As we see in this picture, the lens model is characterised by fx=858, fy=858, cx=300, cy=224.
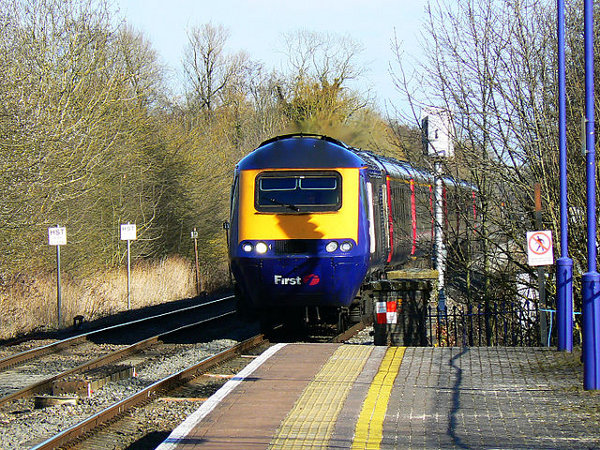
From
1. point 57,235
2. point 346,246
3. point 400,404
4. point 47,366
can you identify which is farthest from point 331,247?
point 57,235

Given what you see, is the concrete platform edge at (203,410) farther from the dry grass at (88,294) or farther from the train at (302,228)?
the dry grass at (88,294)

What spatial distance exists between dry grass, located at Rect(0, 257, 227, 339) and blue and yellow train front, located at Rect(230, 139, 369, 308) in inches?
283

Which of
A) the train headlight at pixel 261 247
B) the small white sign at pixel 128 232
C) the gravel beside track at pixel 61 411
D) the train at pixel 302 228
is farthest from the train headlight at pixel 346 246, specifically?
the small white sign at pixel 128 232

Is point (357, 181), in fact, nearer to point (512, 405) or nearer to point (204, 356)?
point (204, 356)

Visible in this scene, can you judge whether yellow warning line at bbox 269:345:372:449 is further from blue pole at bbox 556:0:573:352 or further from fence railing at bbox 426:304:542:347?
fence railing at bbox 426:304:542:347

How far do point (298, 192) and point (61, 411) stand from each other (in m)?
5.45

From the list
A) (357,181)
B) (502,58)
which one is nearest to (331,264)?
(357,181)

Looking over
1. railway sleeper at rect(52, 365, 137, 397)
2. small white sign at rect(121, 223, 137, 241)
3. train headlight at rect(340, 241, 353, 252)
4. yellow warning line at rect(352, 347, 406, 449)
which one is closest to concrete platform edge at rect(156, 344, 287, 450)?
yellow warning line at rect(352, 347, 406, 449)

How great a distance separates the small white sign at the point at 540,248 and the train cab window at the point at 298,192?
3364 millimetres

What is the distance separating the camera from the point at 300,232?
12969 millimetres

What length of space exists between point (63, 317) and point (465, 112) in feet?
37.6

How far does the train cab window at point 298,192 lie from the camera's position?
1312 centimetres

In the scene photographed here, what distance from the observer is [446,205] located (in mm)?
15906

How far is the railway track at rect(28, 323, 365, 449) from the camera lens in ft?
25.3
